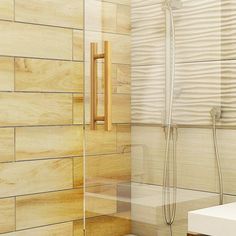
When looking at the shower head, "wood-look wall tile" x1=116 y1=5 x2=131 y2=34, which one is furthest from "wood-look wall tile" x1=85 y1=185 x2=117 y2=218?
the shower head

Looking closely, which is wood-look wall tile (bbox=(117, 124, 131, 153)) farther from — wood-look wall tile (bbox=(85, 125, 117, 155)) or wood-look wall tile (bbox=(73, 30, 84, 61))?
wood-look wall tile (bbox=(73, 30, 84, 61))

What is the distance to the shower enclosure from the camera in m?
1.75

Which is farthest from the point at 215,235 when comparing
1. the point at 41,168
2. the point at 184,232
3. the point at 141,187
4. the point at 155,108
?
the point at 41,168

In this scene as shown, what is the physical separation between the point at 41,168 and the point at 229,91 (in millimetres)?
1114

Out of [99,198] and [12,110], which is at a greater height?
[12,110]

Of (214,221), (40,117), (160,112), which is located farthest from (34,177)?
(214,221)

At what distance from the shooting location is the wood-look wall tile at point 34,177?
226 cm

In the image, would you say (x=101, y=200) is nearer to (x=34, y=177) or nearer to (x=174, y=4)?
(x=34, y=177)

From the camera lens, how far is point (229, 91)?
68.5 inches

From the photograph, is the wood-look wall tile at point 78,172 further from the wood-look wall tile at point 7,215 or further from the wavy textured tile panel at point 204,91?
the wavy textured tile panel at point 204,91

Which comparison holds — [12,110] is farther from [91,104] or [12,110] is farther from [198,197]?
[198,197]

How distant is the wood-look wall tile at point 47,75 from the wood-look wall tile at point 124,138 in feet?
2.24

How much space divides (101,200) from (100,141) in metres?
0.26

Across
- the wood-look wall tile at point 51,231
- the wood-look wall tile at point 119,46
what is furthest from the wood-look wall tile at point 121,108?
the wood-look wall tile at point 51,231
